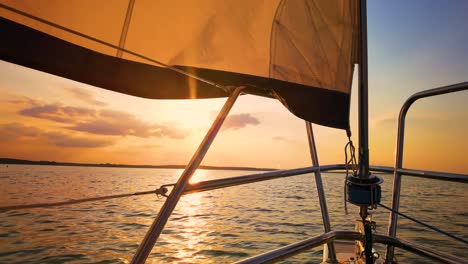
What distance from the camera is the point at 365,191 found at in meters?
1.40

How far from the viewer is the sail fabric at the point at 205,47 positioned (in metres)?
1.20

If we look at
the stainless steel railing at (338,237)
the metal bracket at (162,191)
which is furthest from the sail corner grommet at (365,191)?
the metal bracket at (162,191)

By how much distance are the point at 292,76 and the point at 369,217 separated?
2.68 ft

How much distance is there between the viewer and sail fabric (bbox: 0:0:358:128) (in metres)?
1.20

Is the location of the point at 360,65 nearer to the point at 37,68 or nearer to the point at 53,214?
the point at 37,68

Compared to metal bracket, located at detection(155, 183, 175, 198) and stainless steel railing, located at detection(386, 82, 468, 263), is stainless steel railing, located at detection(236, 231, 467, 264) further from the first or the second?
metal bracket, located at detection(155, 183, 175, 198)

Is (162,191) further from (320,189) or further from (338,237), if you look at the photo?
(320,189)

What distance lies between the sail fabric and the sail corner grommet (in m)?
0.37

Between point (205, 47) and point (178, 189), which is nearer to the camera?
point (178, 189)

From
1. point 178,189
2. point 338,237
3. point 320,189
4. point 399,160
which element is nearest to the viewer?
point 178,189

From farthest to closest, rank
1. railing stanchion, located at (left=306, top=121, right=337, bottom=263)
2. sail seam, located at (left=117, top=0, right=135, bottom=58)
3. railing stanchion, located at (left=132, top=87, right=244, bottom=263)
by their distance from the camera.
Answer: railing stanchion, located at (left=306, top=121, right=337, bottom=263)
sail seam, located at (left=117, top=0, right=135, bottom=58)
railing stanchion, located at (left=132, top=87, right=244, bottom=263)

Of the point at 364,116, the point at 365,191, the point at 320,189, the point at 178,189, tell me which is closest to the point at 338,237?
the point at 365,191

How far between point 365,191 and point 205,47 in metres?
1.02

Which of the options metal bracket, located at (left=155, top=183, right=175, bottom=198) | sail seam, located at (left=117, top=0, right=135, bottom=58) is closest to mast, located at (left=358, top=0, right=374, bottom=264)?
metal bracket, located at (left=155, top=183, right=175, bottom=198)
